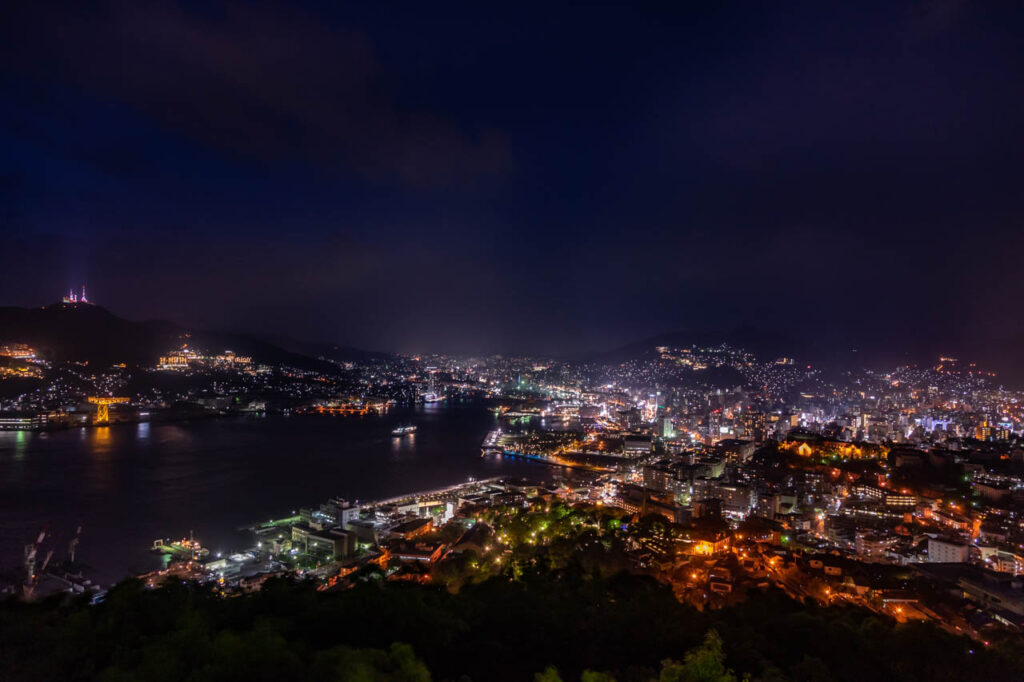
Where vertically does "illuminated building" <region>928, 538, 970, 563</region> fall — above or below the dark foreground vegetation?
below

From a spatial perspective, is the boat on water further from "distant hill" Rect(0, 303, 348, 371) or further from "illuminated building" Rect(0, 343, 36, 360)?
"distant hill" Rect(0, 303, 348, 371)

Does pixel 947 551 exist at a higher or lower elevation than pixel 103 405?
Result: lower

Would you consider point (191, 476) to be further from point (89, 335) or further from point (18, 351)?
point (89, 335)

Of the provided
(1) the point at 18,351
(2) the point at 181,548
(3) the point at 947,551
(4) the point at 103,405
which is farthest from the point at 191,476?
(1) the point at 18,351

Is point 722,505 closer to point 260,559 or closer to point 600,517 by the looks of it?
point 600,517

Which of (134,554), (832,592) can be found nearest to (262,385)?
(134,554)

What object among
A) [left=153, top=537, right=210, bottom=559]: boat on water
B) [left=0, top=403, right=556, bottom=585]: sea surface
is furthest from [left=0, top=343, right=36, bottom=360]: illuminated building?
[left=153, top=537, right=210, bottom=559]: boat on water
